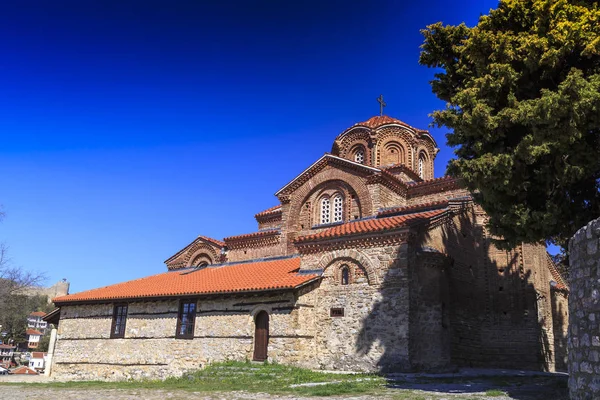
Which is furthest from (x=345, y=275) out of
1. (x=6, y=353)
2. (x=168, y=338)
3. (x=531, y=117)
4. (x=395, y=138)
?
(x=6, y=353)

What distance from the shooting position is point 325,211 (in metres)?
22.9

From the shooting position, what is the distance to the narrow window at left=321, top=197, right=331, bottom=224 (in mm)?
22703

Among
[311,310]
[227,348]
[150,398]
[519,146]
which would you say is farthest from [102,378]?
[519,146]

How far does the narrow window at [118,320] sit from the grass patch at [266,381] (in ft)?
18.8

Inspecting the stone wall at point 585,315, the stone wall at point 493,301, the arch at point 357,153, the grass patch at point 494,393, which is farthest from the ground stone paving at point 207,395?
→ the arch at point 357,153

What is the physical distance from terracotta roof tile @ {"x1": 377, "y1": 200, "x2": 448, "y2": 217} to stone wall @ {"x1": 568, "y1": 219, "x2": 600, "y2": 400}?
12.8 m

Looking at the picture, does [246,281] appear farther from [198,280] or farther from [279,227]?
[279,227]

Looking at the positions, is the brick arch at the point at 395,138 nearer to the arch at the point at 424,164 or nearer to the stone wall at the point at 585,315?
the arch at the point at 424,164

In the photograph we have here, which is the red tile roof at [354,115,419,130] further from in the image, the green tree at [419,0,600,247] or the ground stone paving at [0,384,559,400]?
the ground stone paving at [0,384,559,400]

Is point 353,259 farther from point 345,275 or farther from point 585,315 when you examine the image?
point 585,315

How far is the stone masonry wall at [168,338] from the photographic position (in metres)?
16.5

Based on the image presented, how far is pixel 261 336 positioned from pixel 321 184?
823 cm

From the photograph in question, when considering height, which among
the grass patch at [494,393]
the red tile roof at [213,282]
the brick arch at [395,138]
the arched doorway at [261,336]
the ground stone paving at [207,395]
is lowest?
the ground stone paving at [207,395]

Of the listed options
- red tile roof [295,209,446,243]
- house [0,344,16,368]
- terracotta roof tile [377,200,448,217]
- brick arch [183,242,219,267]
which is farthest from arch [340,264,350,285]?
house [0,344,16,368]
